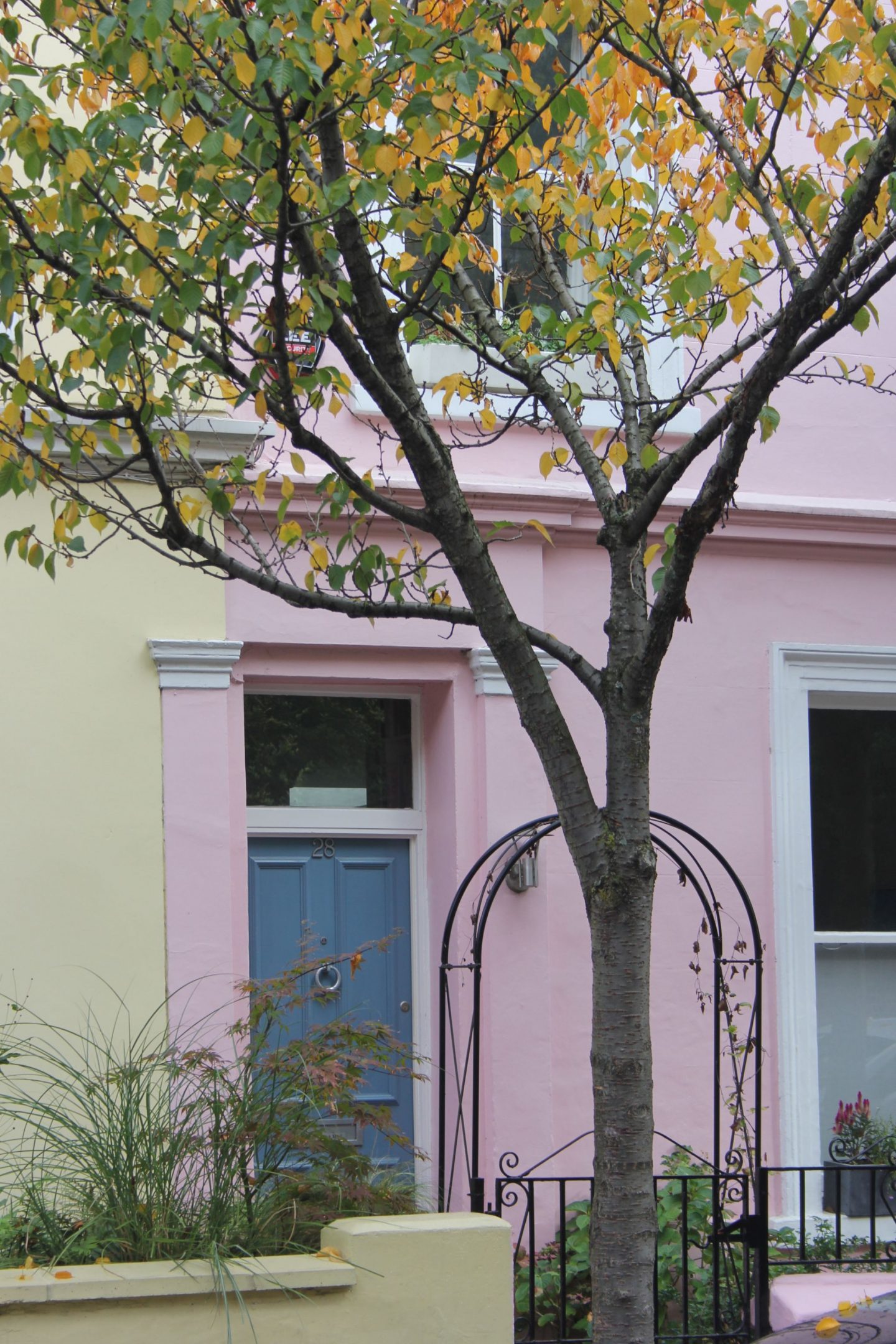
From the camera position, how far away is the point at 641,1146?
4.03 meters

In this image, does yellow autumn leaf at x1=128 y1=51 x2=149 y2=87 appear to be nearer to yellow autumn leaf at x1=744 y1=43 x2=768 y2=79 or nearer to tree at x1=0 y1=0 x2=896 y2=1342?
tree at x1=0 y1=0 x2=896 y2=1342

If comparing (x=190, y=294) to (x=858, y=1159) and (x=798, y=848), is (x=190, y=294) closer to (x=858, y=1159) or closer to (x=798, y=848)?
(x=798, y=848)

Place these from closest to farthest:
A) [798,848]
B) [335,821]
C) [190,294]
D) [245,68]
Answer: [245,68], [190,294], [335,821], [798,848]

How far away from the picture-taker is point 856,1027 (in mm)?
7625

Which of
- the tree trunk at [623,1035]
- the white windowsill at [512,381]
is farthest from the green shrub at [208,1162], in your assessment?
the white windowsill at [512,381]

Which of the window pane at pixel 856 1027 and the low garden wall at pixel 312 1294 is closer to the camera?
the low garden wall at pixel 312 1294

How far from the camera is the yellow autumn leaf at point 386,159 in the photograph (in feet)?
13.3

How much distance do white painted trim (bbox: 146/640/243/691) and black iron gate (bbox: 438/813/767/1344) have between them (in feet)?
4.81

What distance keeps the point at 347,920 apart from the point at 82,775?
1569mm

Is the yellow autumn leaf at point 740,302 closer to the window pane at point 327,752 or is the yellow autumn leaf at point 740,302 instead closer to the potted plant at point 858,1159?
the window pane at point 327,752

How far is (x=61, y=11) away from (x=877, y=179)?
2435 mm

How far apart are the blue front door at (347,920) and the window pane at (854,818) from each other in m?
2.18

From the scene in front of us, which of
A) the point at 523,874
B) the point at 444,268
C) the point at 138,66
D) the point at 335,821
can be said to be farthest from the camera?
the point at 335,821

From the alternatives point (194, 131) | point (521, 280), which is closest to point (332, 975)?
point (521, 280)
